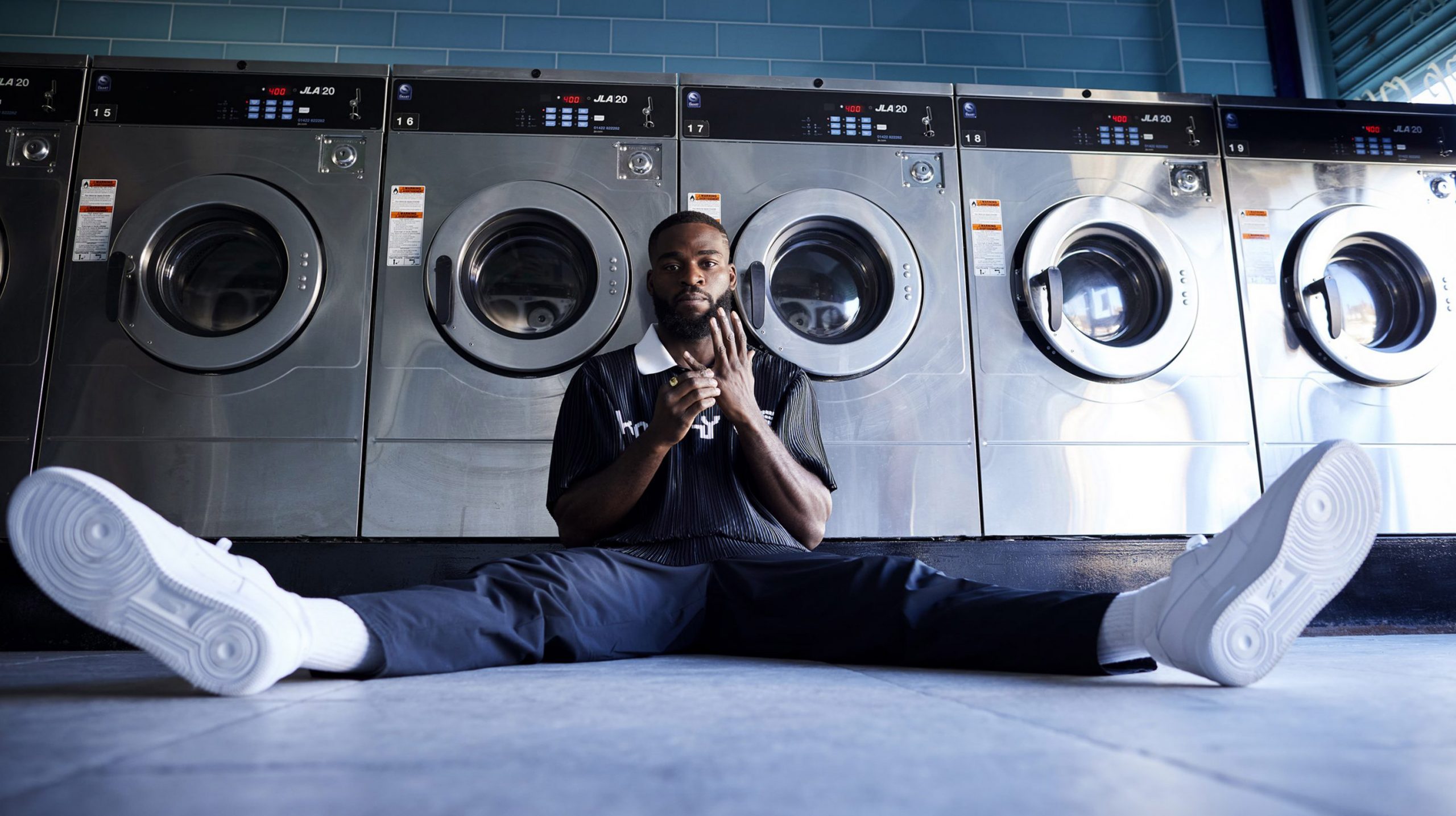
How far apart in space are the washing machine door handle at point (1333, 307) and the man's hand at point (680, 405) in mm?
2172

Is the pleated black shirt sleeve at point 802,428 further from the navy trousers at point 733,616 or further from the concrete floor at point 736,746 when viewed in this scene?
the concrete floor at point 736,746

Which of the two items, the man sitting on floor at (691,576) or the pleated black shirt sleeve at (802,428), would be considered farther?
the pleated black shirt sleeve at (802,428)

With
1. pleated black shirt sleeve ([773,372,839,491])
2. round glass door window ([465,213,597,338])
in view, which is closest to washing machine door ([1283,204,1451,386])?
pleated black shirt sleeve ([773,372,839,491])

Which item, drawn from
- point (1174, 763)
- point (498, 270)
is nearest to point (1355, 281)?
point (498, 270)

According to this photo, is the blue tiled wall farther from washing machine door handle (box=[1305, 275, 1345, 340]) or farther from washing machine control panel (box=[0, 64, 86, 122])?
washing machine door handle (box=[1305, 275, 1345, 340])

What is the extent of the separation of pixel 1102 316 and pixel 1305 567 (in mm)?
2012

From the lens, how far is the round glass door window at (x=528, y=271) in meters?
2.80

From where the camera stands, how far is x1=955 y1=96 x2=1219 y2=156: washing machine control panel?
3037mm

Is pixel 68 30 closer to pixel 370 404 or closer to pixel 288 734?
pixel 370 404

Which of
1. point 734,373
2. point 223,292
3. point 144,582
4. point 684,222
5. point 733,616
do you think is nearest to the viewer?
point 144,582

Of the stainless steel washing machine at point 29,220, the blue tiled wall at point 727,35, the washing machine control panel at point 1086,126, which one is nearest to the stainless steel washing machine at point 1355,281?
the washing machine control panel at point 1086,126

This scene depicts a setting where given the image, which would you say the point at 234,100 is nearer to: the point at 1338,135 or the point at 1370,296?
the point at 1338,135

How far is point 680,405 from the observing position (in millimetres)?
1701

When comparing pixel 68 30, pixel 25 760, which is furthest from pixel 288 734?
pixel 68 30
